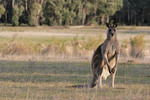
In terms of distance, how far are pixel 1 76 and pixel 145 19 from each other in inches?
3214

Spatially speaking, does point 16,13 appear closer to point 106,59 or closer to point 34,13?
point 34,13

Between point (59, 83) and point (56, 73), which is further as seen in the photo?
point (56, 73)

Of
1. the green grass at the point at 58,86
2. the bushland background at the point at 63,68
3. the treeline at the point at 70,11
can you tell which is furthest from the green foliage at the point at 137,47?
the treeline at the point at 70,11

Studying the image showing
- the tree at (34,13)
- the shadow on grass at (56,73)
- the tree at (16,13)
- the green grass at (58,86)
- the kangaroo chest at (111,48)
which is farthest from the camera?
the tree at (34,13)

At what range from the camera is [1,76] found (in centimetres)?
1091

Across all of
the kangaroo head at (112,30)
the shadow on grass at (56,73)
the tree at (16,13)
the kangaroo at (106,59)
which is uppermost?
the tree at (16,13)

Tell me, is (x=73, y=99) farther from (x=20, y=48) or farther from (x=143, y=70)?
(x=20, y=48)

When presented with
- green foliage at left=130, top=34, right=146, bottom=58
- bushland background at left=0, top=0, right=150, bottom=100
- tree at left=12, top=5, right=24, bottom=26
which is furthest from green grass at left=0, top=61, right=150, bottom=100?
tree at left=12, top=5, right=24, bottom=26

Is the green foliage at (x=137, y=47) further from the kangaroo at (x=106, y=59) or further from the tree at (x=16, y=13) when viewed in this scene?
the tree at (x=16, y=13)

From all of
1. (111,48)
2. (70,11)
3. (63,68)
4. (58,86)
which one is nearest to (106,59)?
(111,48)

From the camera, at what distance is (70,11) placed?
250 feet

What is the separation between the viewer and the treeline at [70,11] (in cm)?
6938

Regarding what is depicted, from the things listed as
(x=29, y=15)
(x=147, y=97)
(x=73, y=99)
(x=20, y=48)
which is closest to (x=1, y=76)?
(x=73, y=99)

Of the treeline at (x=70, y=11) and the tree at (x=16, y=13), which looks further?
the treeline at (x=70, y=11)
